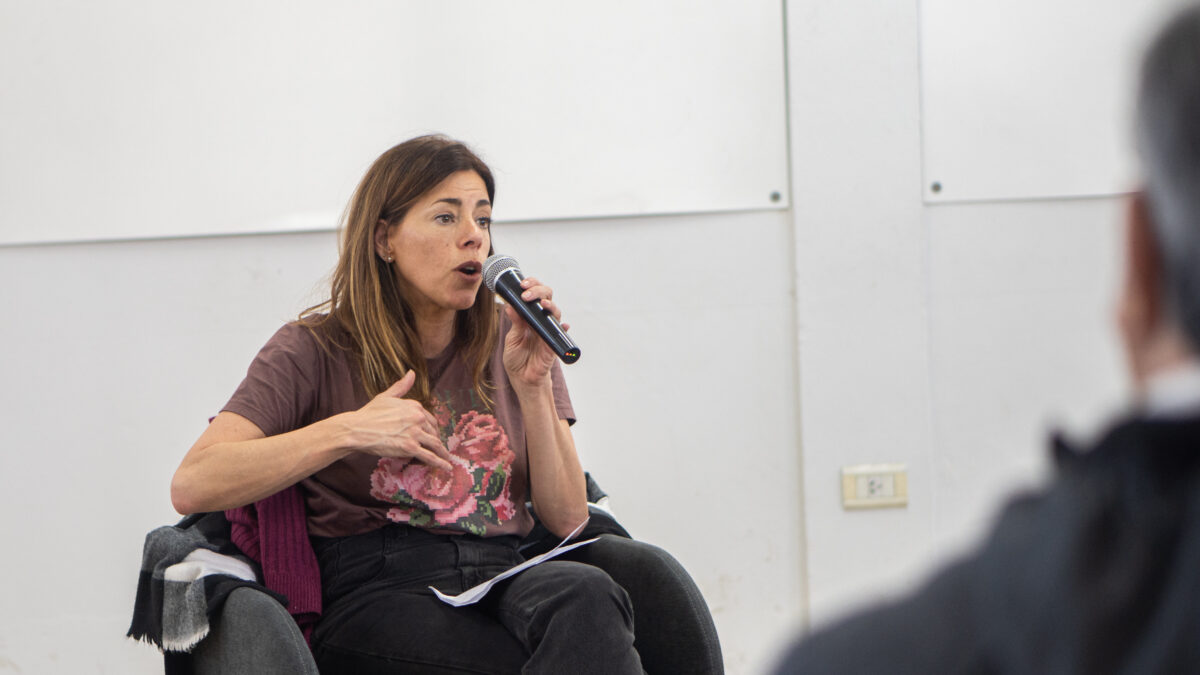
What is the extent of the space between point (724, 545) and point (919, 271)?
2.59 feet

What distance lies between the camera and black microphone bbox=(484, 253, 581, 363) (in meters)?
1.54

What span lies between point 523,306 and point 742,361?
0.97 meters

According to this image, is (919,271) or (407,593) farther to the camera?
(919,271)

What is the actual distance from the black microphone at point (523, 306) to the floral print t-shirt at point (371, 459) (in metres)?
0.20

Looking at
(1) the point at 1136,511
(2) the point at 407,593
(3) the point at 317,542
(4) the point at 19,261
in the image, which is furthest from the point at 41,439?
(1) the point at 1136,511

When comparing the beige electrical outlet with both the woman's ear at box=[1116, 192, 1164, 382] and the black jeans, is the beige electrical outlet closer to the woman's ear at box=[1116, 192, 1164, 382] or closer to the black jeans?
the black jeans

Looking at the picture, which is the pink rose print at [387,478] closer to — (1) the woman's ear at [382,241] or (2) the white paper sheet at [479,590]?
(2) the white paper sheet at [479,590]

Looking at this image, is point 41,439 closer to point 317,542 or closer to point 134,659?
point 134,659

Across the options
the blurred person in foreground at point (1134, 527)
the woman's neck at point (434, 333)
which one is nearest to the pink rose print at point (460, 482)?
the woman's neck at point (434, 333)

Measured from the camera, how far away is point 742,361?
8.02 feet

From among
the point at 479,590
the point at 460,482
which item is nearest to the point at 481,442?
the point at 460,482

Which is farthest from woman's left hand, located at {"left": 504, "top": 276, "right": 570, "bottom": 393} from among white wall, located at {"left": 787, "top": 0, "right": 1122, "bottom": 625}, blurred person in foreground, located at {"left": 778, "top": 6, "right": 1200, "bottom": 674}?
blurred person in foreground, located at {"left": 778, "top": 6, "right": 1200, "bottom": 674}

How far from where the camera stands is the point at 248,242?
2375 millimetres

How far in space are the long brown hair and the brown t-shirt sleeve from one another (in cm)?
7
